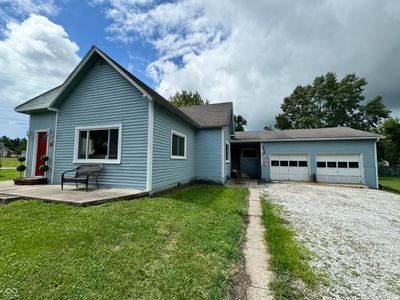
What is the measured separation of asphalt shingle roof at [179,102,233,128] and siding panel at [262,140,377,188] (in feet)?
15.0

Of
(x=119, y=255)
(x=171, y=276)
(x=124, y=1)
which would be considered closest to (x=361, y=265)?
(x=171, y=276)

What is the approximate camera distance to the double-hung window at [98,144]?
7.15 metres

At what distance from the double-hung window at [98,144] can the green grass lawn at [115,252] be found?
280 cm

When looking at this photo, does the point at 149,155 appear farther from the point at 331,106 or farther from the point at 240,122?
the point at 331,106

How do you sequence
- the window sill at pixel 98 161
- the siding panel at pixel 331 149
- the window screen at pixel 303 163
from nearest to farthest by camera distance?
the window sill at pixel 98 161 < the siding panel at pixel 331 149 < the window screen at pixel 303 163

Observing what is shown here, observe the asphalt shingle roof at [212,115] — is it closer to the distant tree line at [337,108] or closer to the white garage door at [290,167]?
the white garage door at [290,167]

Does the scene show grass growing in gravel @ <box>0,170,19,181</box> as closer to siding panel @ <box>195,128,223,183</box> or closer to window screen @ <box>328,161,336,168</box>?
siding panel @ <box>195,128,223,183</box>

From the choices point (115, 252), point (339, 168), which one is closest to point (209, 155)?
point (115, 252)

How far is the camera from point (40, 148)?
9008 millimetres

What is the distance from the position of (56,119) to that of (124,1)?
594 centimetres

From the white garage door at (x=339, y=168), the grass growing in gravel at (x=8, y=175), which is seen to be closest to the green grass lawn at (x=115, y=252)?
the grass growing in gravel at (x=8, y=175)

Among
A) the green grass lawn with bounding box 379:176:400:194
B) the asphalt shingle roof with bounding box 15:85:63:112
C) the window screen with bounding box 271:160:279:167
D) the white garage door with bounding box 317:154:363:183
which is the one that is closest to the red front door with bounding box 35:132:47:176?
the asphalt shingle roof with bounding box 15:85:63:112

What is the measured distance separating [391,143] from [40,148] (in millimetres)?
38569

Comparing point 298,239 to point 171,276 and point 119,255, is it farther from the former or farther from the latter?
point 119,255
